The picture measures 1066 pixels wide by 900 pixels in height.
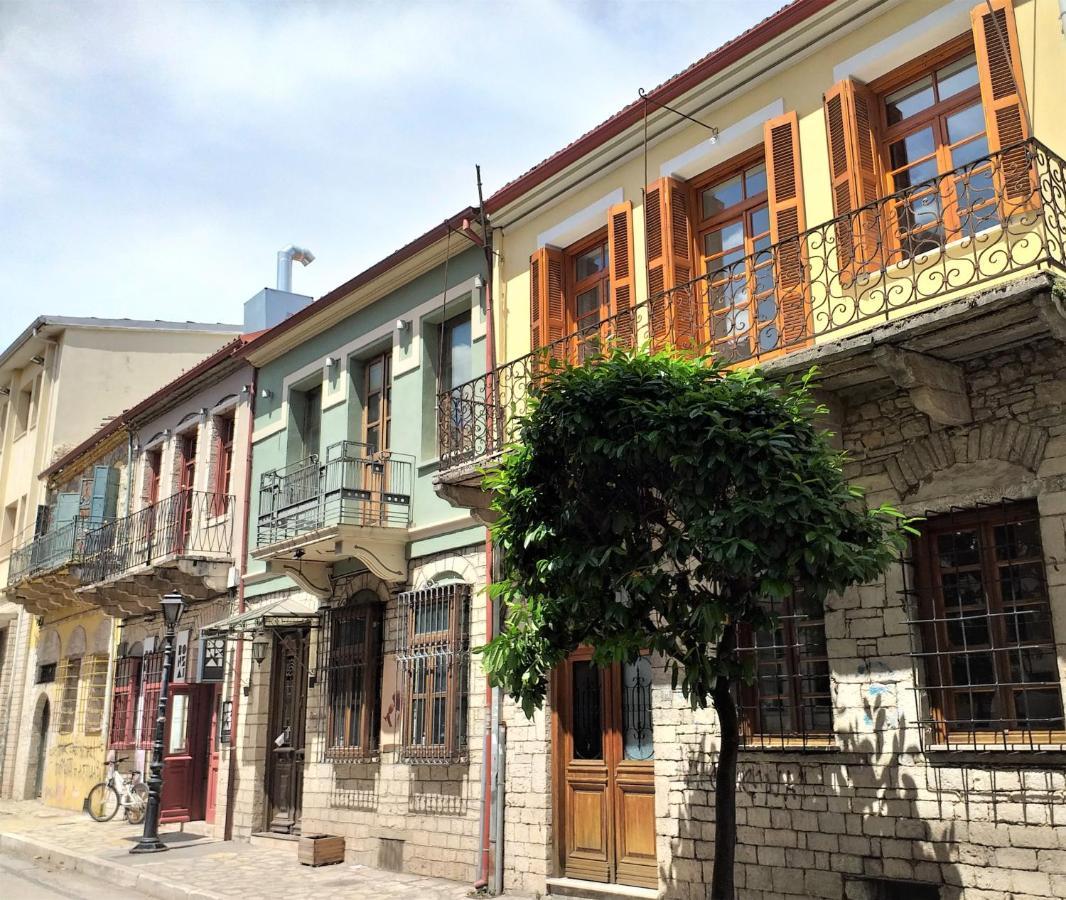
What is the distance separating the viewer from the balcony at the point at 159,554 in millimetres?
15773

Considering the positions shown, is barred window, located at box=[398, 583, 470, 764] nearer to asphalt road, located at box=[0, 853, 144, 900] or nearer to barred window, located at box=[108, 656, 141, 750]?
asphalt road, located at box=[0, 853, 144, 900]

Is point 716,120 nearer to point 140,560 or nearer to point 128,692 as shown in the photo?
point 140,560

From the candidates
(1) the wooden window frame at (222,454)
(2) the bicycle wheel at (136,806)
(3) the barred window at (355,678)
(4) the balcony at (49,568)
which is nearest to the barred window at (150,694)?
(2) the bicycle wheel at (136,806)

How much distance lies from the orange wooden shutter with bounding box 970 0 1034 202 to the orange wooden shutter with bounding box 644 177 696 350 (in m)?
2.81

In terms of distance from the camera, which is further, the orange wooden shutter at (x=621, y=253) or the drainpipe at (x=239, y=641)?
the drainpipe at (x=239, y=641)

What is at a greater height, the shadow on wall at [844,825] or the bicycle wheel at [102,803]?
the shadow on wall at [844,825]

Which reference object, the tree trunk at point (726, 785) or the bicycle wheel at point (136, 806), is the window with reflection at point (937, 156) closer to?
the tree trunk at point (726, 785)

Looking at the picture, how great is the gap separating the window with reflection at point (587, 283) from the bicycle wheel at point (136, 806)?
35.6ft

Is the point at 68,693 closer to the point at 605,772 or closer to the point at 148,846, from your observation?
the point at 148,846

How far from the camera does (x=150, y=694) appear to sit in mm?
17562

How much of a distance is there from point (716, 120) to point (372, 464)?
5846 millimetres

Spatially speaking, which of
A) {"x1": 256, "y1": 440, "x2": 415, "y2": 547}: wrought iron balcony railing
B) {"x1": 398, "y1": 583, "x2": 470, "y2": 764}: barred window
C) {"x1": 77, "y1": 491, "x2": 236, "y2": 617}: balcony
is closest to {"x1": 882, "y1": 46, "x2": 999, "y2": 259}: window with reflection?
{"x1": 398, "y1": 583, "x2": 470, "y2": 764}: barred window

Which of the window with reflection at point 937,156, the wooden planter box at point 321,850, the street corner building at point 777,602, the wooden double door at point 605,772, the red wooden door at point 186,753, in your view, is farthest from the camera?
the red wooden door at point 186,753

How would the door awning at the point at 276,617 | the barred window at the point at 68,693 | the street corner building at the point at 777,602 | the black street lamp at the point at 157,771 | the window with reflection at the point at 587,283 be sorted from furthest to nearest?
1. the barred window at the point at 68,693
2. the door awning at the point at 276,617
3. the black street lamp at the point at 157,771
4. the window with reflection at the point at 587,283
5. the street corner building at the point at 777,602
